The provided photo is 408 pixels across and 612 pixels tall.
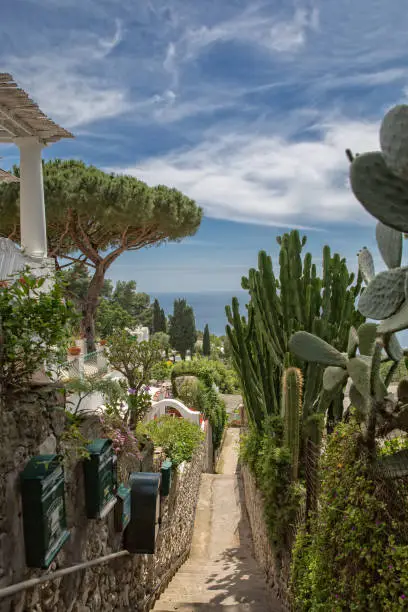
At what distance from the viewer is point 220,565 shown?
6957 millimetres

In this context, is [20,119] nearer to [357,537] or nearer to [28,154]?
[28,154]

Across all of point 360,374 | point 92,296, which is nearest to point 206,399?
point 92,296

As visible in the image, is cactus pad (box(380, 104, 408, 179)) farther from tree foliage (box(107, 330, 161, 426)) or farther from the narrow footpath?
tree foliage (box(107, 330, 161, 426))

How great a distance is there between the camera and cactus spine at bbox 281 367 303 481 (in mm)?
4902

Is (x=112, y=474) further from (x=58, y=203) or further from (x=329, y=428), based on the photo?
(x=58, y=203)

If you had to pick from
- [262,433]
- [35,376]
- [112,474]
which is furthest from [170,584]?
[35,376]

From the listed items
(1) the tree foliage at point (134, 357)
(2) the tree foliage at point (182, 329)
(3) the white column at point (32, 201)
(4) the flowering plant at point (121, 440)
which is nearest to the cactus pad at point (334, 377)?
(4) the flowering plant at point (121, 440)

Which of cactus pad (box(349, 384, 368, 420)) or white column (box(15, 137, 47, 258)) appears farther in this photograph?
white column (box(15, 137, 47, 258))

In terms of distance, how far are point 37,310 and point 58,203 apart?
13.7 m

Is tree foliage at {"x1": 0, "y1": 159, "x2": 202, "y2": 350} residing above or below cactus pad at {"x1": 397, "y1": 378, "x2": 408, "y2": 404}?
above

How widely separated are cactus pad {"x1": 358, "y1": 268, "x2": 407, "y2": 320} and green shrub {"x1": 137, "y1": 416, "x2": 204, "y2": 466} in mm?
4527

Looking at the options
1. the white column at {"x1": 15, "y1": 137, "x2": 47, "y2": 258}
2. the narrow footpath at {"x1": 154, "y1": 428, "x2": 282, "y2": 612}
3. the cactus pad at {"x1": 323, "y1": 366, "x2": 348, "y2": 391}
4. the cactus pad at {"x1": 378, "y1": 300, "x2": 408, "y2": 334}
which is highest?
the white column at {"x1": 15, "y1": 137, "x2": 47, "y2": 258}

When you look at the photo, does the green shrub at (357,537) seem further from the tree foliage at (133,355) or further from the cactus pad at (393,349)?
the tree foliage at (133,355)

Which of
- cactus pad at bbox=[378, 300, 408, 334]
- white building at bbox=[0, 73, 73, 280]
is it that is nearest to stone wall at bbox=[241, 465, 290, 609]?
cactus pad at bbox=[378, 300, 408, 334]
